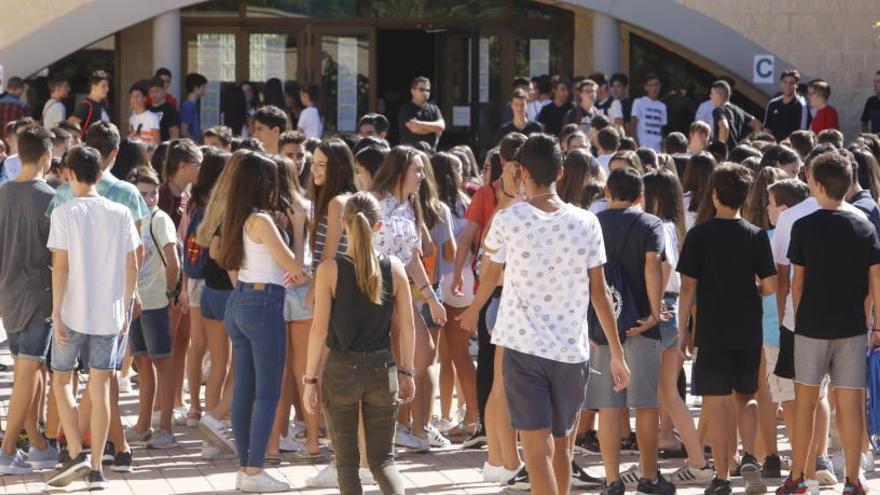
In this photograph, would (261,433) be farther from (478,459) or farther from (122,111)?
(122,111)

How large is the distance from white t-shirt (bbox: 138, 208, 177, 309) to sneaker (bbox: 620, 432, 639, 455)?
9.56ft

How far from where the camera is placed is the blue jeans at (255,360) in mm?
8062

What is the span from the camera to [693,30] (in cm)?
2206

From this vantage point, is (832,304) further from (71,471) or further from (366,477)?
(71,471)

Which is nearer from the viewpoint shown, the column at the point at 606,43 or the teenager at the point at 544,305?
the teenager at the point at 544,305

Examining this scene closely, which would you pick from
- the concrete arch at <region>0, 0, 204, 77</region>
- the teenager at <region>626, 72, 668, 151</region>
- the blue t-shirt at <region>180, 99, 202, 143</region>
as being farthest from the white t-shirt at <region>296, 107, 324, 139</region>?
the teenager at <region>626, 72, 668, 151</region>

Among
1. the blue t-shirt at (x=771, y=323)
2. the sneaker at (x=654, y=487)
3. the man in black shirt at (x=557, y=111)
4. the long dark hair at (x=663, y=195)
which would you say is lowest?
the sneaker at (x=654, y=487)

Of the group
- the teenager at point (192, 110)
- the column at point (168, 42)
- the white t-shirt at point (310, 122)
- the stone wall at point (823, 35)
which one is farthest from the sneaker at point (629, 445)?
the stone wall at point (823, 35)

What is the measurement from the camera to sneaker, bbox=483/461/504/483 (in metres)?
8.35

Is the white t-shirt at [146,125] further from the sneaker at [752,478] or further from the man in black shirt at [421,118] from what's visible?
the sneaker at [752,478]

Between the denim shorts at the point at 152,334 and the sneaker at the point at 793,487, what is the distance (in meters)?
3.69

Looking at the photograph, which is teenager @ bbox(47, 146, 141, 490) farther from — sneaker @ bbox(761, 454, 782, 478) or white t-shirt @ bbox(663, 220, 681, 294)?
sneaker @ bbox(761, 454, 782, 478)

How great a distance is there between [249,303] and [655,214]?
2.28m

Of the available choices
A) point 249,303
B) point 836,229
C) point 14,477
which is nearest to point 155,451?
point 14,477
